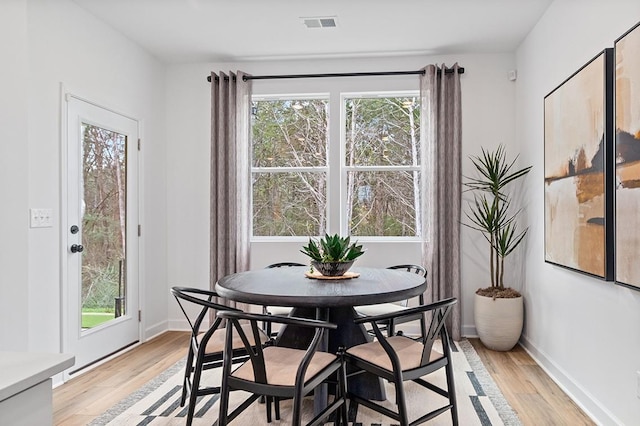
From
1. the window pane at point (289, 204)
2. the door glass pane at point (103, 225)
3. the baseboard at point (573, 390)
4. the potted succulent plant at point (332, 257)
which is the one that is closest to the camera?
the baseboard at point (573, 390)

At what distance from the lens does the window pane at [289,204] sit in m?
4.76

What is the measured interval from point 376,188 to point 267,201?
3.65 ft

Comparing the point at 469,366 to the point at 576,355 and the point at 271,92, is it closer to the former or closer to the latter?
the point at 576,355

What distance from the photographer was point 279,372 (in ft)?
6.70

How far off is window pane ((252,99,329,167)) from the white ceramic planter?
2052mm

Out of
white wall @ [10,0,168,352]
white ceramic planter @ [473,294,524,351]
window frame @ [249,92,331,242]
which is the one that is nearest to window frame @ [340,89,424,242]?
window frame @ [249,92,331,242]

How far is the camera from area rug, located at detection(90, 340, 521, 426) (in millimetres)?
2619

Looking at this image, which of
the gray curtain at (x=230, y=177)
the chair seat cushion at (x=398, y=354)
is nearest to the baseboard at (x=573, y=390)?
the chair seat cushion at (x=398, y=354)

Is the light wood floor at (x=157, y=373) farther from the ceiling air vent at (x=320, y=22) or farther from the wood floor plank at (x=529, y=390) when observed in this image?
the ceiling air vent at (x=320, y=22)

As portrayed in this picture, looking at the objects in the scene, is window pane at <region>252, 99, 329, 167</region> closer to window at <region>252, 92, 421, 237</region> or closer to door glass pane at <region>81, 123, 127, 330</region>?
window at <region>252, 92, 421, 237</region>

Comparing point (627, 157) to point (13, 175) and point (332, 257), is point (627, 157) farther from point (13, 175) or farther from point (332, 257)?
point (13, 175)

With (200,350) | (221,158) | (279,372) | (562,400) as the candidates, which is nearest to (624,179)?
(562,400)

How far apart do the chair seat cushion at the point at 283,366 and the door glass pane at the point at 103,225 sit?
6.70 ft

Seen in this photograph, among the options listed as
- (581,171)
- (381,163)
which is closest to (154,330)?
(381,163)
